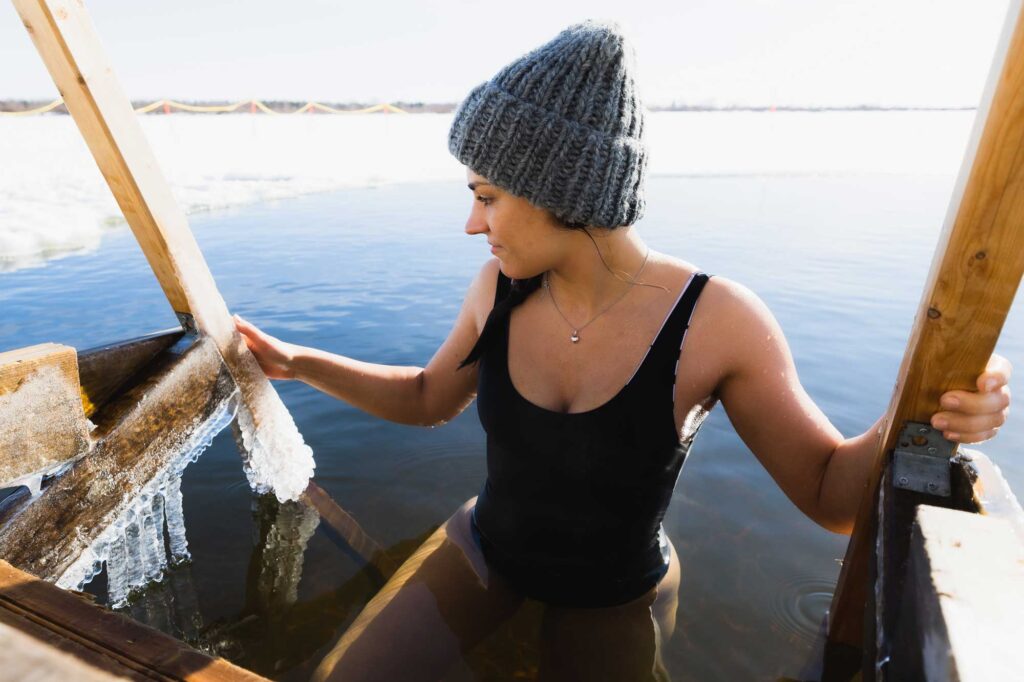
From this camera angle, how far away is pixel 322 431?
4289mm

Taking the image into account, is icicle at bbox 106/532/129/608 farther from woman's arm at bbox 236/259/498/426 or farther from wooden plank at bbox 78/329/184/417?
woman's arm at bbox 236/259/498/426

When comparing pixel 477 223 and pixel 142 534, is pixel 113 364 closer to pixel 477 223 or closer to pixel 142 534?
pixel 142 534

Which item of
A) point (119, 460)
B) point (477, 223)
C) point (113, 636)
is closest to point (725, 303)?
point (477, 223)

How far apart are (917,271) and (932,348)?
7.40 meters

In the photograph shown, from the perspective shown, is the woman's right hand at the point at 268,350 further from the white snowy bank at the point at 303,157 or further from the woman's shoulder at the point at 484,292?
the white snowy bank at the point at 303,157

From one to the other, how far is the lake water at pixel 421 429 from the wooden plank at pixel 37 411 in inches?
50.0

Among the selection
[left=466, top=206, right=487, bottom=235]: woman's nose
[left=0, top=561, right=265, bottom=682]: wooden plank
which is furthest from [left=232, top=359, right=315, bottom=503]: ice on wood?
[left=0, top=561, right=265, bottom=682]: wooden plank

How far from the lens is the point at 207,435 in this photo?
236cm

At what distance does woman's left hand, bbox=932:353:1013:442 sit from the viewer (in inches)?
51.4

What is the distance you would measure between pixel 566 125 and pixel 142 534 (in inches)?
82.4

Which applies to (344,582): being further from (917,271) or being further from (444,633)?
(917,271)

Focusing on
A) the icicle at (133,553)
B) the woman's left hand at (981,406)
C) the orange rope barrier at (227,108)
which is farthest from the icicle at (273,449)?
the orange rope barrier at (227,108)

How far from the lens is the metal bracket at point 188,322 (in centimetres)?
235

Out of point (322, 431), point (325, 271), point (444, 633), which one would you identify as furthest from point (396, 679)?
point (325, 271)
